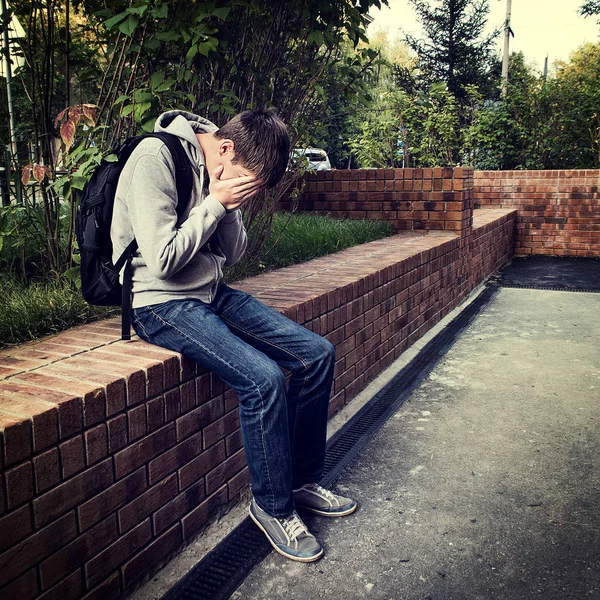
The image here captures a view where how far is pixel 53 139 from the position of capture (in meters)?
3.34

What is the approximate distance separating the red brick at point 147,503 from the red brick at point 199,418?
16 cm

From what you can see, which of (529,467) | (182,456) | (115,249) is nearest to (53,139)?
(115,249)

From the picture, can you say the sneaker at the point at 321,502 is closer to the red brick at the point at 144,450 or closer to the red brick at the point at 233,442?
the red brick at the point at 233,442

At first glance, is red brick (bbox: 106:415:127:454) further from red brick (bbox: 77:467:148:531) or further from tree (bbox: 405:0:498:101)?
tree (bbox: 405:0:498:101)

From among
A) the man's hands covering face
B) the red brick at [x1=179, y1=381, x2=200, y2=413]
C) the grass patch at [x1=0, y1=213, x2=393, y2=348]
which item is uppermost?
the man's hands covering face

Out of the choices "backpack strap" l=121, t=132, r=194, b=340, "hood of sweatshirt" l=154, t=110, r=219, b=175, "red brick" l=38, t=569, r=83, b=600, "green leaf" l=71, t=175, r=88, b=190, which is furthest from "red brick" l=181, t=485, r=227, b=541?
"green leaf" l=71, t=175, r=88, b=190

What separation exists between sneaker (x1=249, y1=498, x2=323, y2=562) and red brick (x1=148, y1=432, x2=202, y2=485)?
1.12ft

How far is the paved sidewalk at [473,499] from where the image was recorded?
2193mm

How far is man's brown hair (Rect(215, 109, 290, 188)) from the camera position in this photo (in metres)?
2.32

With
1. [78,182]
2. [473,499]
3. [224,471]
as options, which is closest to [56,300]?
[78,182]

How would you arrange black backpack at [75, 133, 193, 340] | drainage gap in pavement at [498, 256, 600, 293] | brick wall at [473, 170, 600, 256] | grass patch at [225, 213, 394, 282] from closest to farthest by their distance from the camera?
black backpack at [75, 133, 193, 340]
grass patch at [225, 213, 394, 282]
drainage gap in pavement at [498, 256, 600, 293]
brick wall at [473, 170, 600, 256]

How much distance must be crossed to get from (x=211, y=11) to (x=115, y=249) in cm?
146

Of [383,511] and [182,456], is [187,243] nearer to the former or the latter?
[182,456]

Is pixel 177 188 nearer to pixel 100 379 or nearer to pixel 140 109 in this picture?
pixel 100 379
